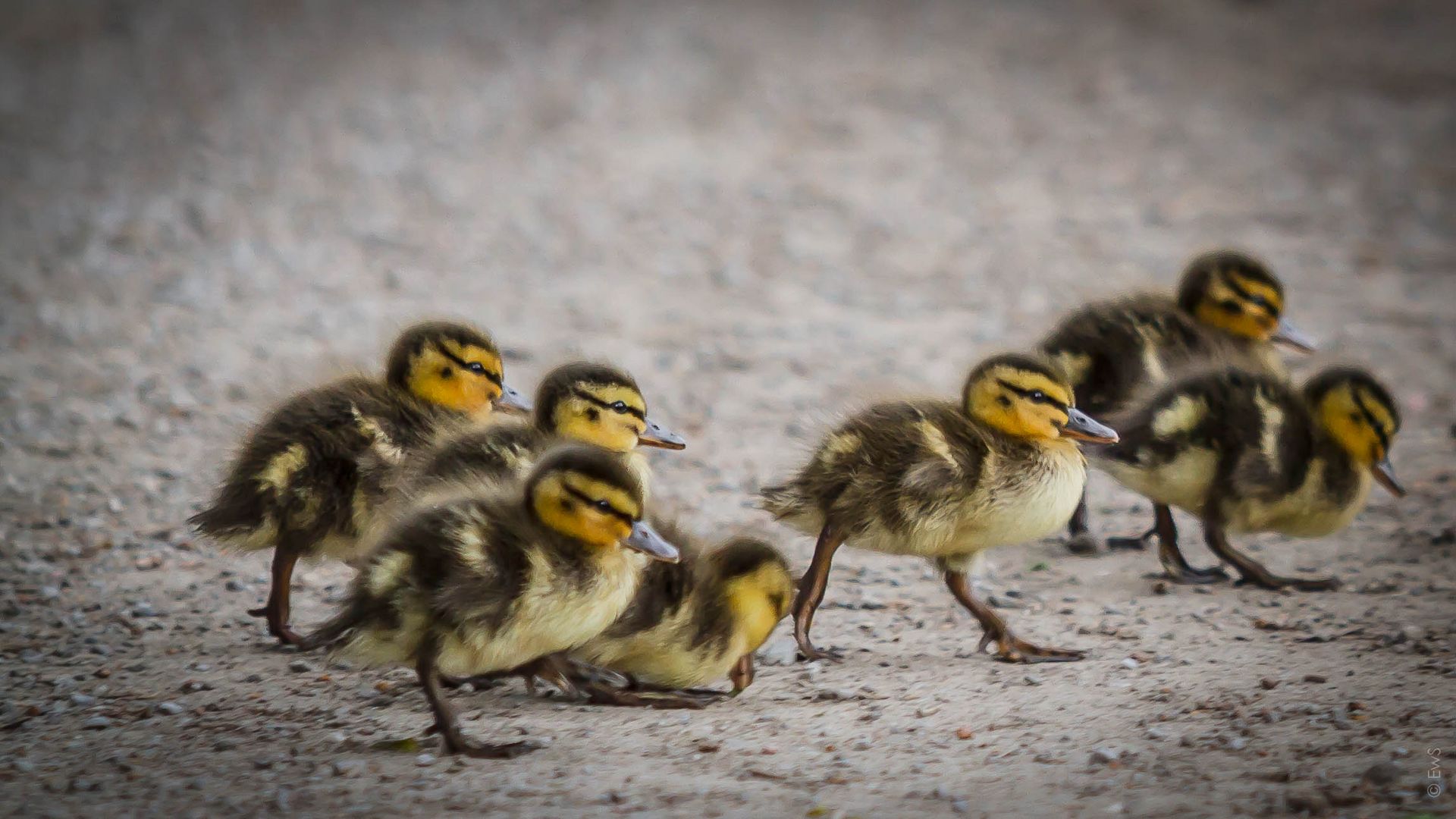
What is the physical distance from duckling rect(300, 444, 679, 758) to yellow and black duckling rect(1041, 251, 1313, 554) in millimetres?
2523

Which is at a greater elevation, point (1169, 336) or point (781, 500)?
point (1169, 336)

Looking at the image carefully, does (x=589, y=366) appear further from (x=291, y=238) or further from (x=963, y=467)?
(x=291, y=238)

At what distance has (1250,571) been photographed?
5.99 m

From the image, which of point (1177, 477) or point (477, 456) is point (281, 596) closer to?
point (477, 456)

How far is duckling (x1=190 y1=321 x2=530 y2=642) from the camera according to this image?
16.9ft

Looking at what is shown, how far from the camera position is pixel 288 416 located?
5262 millimetres

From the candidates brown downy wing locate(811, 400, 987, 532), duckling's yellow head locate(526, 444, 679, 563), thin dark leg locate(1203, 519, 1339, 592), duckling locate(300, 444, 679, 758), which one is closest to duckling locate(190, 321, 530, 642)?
duckling locate(300, 444, 679, 758)

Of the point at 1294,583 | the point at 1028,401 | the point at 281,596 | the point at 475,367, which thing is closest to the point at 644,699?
the point at 281,596

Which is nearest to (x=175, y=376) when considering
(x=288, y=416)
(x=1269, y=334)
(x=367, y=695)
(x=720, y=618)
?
(x=288, y=416)

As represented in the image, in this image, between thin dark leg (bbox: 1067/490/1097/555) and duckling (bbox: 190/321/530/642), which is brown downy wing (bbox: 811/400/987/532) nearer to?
duckling (bbox: 190/321/530/642)

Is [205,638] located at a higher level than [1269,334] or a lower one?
lower

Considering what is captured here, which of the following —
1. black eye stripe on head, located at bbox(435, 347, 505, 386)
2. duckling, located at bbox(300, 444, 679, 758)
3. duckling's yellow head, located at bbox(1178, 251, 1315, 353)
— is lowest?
duckling, located at bbox(300, 444, 679, 758)

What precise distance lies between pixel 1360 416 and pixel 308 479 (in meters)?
3.76

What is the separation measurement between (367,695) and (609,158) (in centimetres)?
806
